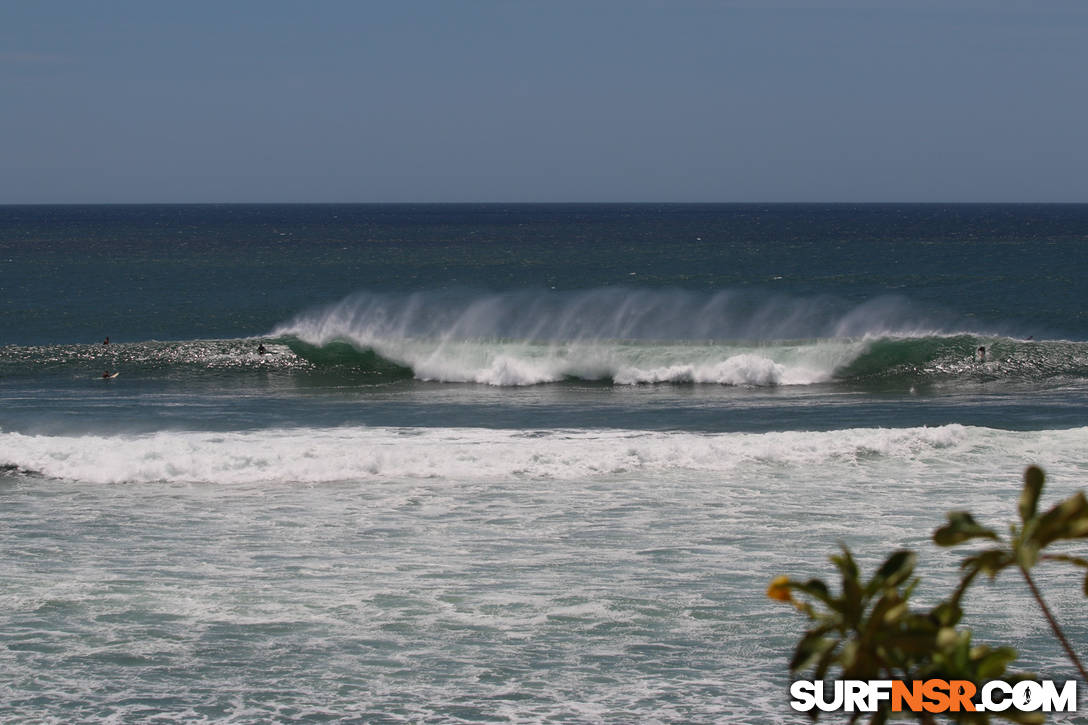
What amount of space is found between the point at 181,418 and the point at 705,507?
1446cm

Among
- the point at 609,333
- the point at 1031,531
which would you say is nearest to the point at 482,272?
the point at 609,333

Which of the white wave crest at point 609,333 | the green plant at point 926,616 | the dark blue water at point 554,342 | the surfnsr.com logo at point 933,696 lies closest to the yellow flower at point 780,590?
the green plant at point 926,616

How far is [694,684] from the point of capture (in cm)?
1067

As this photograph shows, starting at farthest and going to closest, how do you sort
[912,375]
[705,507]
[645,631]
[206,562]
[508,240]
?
[508,240], [912,375], [705,507], [206,562], [645,631]

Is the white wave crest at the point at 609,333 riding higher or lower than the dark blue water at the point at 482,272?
lower

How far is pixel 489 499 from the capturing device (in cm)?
1770

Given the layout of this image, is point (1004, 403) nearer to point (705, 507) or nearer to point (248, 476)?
point (705, 507)

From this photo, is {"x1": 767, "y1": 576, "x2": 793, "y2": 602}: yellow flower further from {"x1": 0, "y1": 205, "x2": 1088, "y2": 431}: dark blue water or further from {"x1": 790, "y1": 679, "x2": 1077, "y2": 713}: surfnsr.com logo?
{"x1": 0, "y1": 205, "x2": 1088, "y2": 431}: dark blue water

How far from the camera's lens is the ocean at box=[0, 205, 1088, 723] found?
11.0m

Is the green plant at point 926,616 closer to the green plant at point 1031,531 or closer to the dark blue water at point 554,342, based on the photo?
the green plant at point 1031,531

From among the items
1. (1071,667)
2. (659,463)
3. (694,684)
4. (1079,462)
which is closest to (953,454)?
(1079,462)

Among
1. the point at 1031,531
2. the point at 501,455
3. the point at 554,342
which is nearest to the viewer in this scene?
the point at 1031,531

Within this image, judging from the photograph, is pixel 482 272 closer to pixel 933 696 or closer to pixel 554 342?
pixel 554 342

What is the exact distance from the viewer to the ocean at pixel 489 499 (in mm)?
10977
